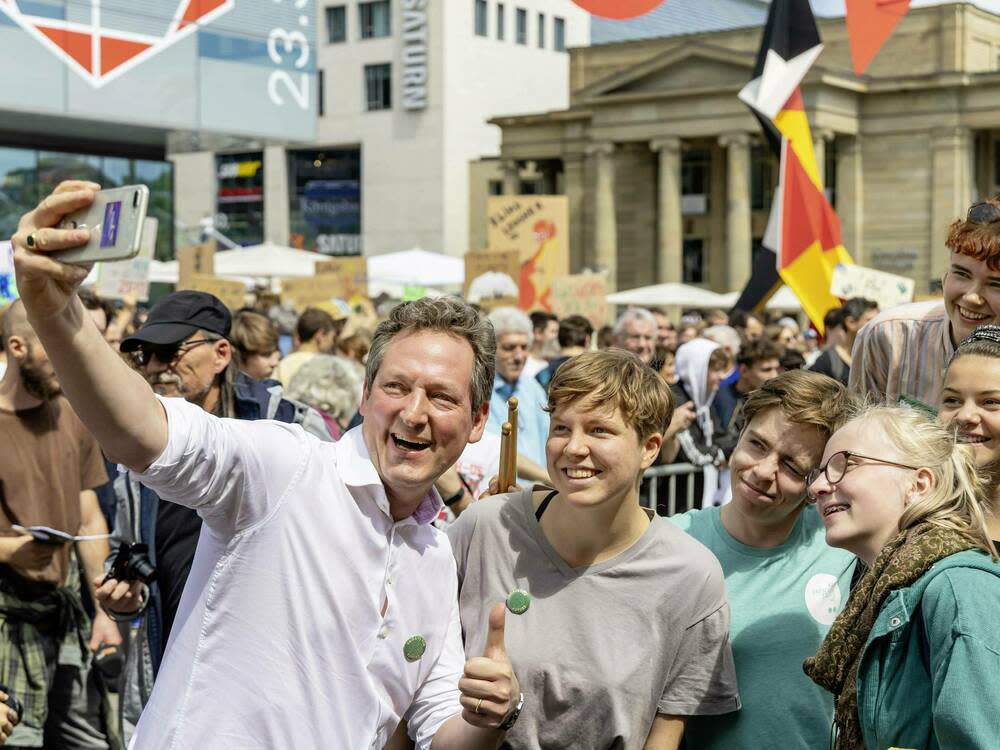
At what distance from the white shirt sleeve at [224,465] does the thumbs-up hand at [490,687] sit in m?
0.56

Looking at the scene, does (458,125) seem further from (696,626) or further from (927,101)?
(696,626)

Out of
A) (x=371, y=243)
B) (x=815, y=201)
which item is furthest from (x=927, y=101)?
(x=815, y=201)

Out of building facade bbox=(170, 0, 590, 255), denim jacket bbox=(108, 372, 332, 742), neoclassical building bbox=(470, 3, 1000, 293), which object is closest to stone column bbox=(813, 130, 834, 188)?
neoclassical building bbox=(470, 3, 1000, 293)

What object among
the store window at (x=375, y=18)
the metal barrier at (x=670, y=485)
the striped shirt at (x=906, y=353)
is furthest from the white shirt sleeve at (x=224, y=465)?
the store window at (x=375, y=18)

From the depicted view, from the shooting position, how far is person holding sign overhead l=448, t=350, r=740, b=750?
3482 millimetres

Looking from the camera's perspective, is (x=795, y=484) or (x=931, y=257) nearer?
(x=795, y=484)

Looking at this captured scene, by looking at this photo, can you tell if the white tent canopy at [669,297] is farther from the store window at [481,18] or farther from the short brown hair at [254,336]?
the short brown hair at [254,336]

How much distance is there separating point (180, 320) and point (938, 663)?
3163 mm

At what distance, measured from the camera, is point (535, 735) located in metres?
3.48

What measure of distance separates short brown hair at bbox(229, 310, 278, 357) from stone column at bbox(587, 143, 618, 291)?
Result: 59.5m

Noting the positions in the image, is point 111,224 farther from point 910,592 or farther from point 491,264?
point 491,264

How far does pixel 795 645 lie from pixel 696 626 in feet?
1.34

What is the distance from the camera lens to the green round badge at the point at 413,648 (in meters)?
3.04

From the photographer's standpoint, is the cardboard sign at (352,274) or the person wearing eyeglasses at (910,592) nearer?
the person wearing eyeglasses at (910,592)
